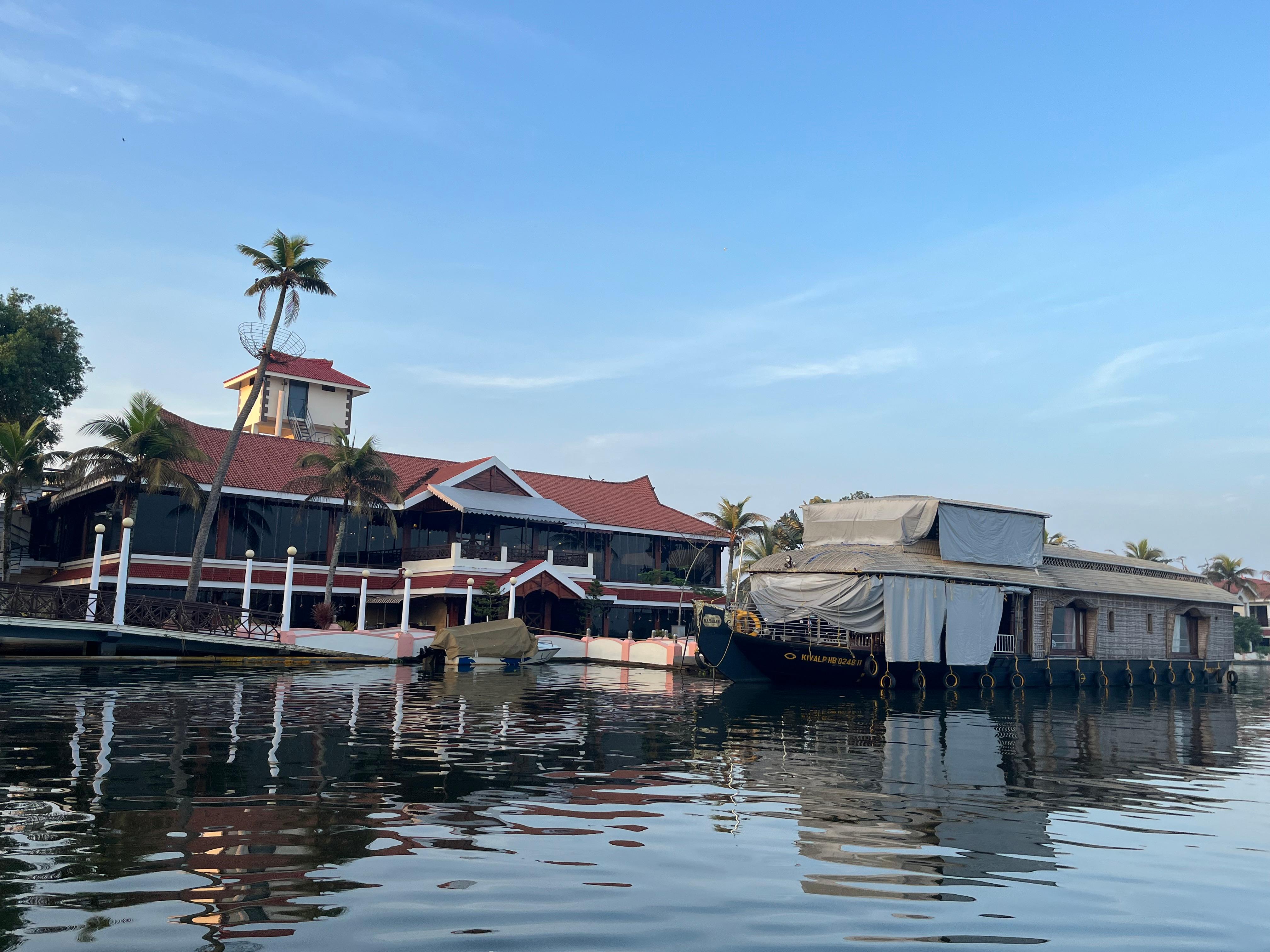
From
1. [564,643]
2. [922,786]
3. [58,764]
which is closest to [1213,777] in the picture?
[922,786]

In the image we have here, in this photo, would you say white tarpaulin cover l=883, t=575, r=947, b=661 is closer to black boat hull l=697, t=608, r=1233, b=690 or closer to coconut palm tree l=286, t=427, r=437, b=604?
black boat hull l=697, t=608, r=1233, b=690

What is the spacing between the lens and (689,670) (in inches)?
1566

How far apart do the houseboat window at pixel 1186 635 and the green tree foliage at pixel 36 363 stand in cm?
4847

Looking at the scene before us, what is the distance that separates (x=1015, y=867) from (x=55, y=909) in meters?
7.11

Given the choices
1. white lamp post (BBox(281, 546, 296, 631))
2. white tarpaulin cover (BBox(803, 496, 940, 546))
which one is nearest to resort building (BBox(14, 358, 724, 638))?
white lamp post (BBox(281, 546, 296, 631))

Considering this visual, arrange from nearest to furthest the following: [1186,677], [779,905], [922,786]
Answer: [779,905]
[922,786]
[1186,677]

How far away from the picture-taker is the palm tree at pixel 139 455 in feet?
119

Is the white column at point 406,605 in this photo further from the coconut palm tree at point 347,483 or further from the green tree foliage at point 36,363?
the green tree foliage at point 36,363

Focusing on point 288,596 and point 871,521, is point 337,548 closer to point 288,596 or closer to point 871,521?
point 288,596

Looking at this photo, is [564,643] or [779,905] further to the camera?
[564,643]

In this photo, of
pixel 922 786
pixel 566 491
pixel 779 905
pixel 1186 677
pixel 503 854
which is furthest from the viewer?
pixel 566 491

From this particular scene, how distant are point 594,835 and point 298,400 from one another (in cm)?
4973

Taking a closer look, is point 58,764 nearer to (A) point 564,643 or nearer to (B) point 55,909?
(B) point 55,909

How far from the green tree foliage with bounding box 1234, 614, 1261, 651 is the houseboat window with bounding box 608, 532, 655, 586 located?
6410 cm
